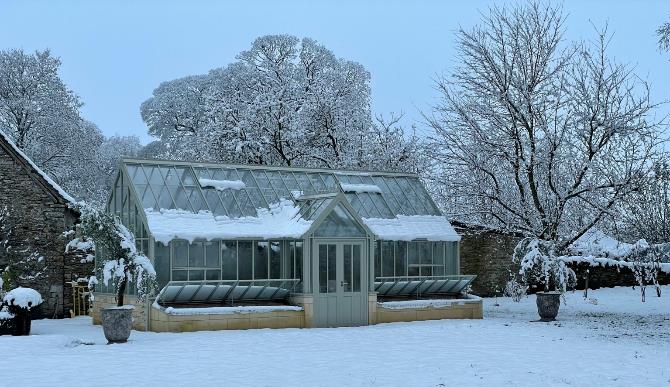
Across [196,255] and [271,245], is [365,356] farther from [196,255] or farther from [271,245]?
[271,245]

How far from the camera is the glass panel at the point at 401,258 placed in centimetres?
2289

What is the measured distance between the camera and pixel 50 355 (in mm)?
15000

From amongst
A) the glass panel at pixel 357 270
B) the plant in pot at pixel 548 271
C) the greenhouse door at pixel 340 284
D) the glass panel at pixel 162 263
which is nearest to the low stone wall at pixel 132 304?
the glass panel at pixel 162 263

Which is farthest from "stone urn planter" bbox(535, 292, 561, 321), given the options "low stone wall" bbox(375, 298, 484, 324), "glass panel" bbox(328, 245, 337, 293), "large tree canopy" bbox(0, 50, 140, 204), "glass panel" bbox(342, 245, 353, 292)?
"large tree canopy" bbox(0, 50, 140, 204)

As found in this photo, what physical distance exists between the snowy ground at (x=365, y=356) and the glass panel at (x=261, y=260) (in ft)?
6.52

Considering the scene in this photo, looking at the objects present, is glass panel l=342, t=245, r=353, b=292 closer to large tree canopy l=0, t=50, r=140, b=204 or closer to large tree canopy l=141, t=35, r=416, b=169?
large tree canopy l=141, t=35, r=416, b=169

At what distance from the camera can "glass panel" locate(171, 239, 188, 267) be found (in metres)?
19.9

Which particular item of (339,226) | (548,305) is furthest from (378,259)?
(548,305)

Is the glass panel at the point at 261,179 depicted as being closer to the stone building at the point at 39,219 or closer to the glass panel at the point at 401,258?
the glass panel at the point at 401,258

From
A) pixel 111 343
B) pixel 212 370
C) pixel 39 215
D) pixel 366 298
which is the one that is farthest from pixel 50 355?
pixel 39 215

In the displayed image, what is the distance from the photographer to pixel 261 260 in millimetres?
21109

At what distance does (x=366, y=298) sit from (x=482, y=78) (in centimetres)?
851

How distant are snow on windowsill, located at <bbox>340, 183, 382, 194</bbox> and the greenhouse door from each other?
2906mm

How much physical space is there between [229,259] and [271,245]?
3.95 feet
